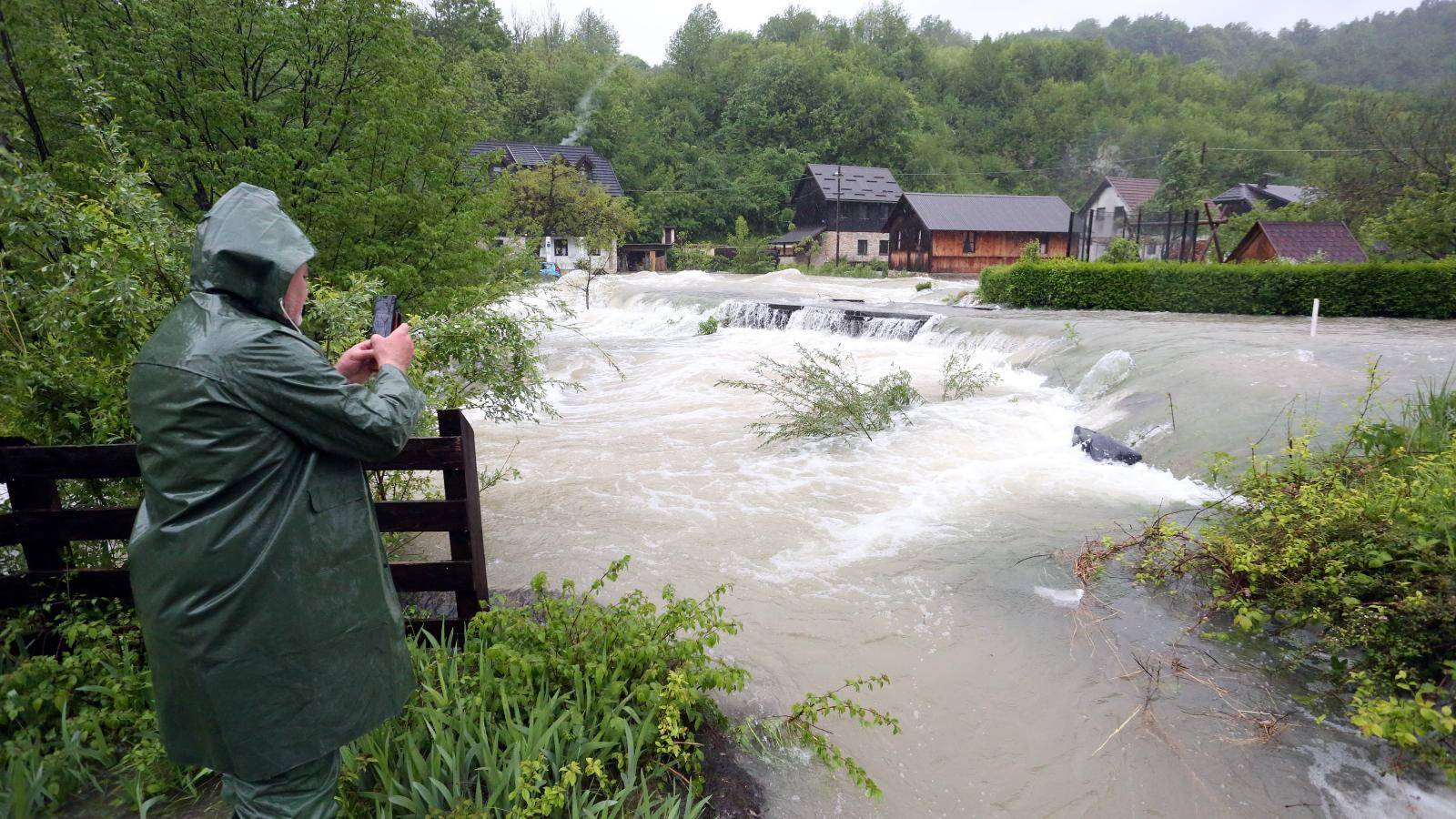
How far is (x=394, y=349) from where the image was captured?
2395 mm

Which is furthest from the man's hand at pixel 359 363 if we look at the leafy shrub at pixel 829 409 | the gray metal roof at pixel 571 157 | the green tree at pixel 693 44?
the green tree at pixel 693 44

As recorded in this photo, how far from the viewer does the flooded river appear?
3.78 m

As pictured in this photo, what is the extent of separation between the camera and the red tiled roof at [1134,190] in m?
58.1

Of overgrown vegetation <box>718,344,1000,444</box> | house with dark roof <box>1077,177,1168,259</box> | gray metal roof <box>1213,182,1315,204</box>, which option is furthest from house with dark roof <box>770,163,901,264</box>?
overgrown vegetation <box>718,344,1000,444</box>

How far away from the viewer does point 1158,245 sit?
5834 centimetres

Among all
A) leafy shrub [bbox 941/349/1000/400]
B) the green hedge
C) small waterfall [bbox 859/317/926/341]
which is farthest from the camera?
small waterfall [bbox 859/317/926/341]

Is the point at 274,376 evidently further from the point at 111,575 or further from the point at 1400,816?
the point at 1400,816

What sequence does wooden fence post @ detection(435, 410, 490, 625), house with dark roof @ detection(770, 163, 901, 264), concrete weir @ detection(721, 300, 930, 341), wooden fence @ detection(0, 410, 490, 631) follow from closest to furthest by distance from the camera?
wooden fence @ detection(0, 410, 490, 631)
wooden fence post @ detection(435, 410, 490, 625)
concrete weir @ detection(721, 300, 930, 341)
house with dark roof @ detection(770, 163, 901, 264)

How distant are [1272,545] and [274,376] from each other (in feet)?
17.6

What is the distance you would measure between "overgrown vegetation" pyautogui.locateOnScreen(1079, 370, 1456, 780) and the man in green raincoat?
3895 millimetres

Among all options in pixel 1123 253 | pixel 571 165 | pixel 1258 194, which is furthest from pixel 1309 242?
pixel 571 165

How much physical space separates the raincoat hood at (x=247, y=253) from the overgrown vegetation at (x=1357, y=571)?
4.27m

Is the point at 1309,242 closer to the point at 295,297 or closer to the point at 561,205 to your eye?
the point at 295,297

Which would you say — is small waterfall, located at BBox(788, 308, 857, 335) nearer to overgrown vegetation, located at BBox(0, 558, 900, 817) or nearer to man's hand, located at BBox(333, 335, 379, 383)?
overgrown vegetation, located at BBox(0, 558, 900, 817)
